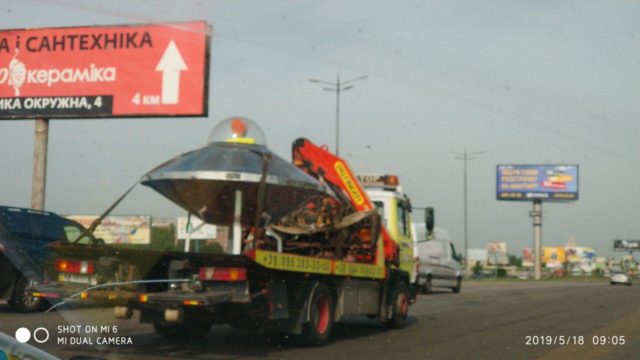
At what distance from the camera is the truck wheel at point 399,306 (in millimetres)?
14953

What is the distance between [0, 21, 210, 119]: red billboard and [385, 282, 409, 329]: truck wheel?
33.0 feet

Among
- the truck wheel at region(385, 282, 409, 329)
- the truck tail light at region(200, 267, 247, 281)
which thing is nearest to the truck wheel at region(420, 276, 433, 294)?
the truck wheel at region(385, 282, 409, 329)

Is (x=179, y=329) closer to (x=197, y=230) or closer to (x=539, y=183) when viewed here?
(x=197, y=230)

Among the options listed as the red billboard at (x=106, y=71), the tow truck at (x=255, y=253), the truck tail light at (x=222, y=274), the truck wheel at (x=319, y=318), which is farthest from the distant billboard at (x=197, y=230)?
the red billboard at (x=106, y=71)

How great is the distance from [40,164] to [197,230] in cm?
1567

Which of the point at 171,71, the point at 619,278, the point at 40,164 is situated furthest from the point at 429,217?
the point at 619,278

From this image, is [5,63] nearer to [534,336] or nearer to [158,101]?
[158,101]

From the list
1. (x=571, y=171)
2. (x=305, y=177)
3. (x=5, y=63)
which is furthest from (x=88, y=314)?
(x=571, y=171)

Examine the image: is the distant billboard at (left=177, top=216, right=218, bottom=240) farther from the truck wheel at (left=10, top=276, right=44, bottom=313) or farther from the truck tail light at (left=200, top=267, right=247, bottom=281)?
the truck wheel at (left=10, top=276, right=44, bottom=313)

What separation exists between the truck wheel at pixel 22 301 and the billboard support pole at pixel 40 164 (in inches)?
370

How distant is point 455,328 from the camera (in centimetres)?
1552

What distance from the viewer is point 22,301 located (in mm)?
15234

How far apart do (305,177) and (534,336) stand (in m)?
5.33

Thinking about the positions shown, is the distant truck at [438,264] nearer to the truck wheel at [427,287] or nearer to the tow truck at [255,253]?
the truck wheel at [427,287]
